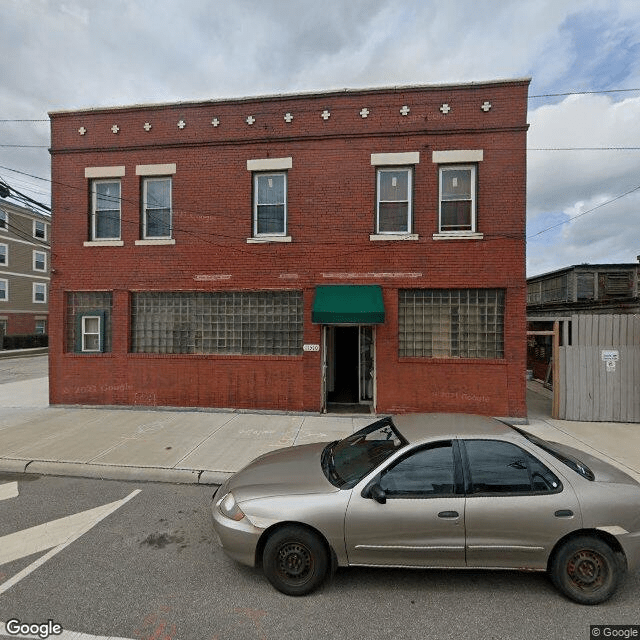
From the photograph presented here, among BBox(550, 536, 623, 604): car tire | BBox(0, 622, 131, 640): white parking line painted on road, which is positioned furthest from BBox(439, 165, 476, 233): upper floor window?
BBox(0, 622, 131, 640): white parking line painted on road

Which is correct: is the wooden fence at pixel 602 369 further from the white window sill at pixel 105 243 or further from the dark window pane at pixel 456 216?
the white window sill at pixel 105 243

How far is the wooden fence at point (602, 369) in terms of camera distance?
8.15 m

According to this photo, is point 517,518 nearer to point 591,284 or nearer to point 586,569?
point 586,569

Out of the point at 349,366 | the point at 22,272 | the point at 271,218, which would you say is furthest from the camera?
the point at 22,272

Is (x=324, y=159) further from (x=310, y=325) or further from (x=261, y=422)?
(x=261, y=422)

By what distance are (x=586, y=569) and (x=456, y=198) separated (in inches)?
299

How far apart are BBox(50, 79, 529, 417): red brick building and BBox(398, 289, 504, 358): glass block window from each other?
34mm

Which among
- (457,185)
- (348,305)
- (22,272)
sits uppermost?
(22,272)

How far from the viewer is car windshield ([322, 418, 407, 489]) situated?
3.28m

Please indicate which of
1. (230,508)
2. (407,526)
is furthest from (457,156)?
(230,508)

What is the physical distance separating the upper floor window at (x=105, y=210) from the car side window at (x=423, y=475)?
9.47 metres

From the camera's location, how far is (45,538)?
3.86m

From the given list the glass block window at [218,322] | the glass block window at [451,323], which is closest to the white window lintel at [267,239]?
the glass block window at [218,322]

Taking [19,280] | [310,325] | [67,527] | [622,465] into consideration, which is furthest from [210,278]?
[19,280]
